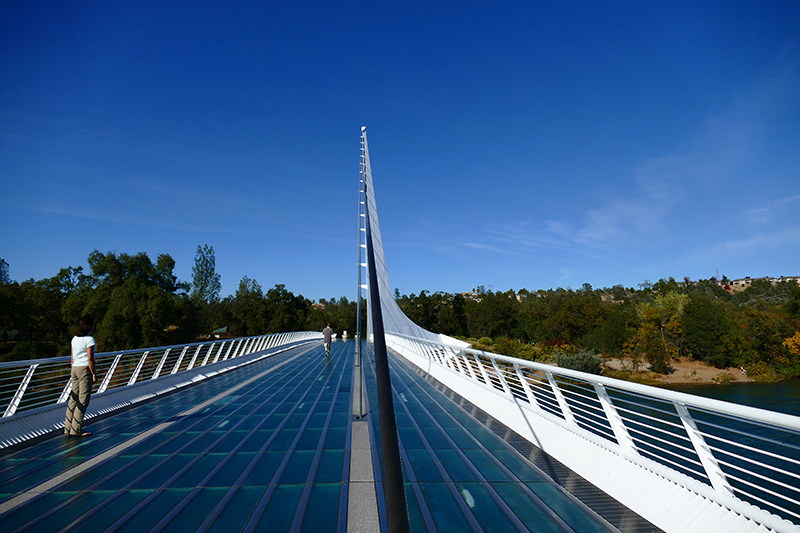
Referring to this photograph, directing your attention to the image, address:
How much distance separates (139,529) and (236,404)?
200 inches

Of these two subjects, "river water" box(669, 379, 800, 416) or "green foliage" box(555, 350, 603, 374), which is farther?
"green foliage" box(555, 350, 603, 374)

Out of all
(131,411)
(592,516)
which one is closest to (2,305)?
(131,411)

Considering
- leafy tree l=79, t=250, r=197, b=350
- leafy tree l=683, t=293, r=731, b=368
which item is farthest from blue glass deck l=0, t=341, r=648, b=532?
leafy tree l=683, t=293, r=731, b=368

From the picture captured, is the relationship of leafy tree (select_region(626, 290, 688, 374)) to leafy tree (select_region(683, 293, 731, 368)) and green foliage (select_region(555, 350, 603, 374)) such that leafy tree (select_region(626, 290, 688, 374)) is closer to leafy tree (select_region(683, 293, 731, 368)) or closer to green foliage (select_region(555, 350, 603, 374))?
leafy tree (select_region(683, 293, 731, 368))

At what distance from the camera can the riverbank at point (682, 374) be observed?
43469 millimetres

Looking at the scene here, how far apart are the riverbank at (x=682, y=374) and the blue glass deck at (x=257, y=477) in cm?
4252

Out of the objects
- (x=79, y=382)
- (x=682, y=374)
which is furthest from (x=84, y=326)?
(x=682, y=374)

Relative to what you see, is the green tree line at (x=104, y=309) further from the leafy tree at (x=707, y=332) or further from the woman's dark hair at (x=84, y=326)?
the leafy tree at (x=707, y=332)

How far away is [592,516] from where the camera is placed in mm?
3254

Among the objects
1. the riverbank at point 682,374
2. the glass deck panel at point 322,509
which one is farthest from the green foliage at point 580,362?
the glass deck panel at point 322,509

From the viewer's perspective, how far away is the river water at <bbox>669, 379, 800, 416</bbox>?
102 ft

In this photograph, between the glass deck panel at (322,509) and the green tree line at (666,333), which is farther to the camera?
the green tree line at (666,333)

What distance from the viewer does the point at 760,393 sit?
36.5 m

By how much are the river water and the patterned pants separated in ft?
123
